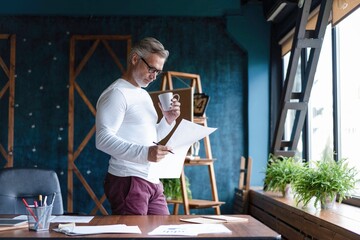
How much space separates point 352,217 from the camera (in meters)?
2.97

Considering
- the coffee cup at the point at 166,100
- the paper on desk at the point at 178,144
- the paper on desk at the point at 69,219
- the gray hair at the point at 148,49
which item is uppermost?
the gray hair at the point at 148,49

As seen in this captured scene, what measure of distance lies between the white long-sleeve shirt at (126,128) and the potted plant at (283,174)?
76.0 inches

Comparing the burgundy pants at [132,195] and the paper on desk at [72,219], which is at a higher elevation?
the burgundy pants at [132,195]

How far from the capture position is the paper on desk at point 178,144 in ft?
7.41

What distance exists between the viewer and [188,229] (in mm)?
1840

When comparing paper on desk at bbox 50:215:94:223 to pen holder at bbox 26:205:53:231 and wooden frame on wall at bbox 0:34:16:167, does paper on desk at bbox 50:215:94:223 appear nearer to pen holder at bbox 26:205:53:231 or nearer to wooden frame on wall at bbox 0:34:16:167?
pen holder at bbox 26:205:53:231

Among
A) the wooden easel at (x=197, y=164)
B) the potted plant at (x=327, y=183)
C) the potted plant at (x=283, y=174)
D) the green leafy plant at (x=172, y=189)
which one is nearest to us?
the potted plant at (x=327, y=183)

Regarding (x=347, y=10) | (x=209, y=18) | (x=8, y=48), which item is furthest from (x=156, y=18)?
(x=347, y=10)

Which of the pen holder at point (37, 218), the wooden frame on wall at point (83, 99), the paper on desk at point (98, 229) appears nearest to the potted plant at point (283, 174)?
the wooden frame on wall at point (83, 99)

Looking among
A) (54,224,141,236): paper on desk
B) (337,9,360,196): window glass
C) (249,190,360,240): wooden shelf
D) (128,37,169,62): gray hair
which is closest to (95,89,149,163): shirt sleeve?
(128,37,169,62): gray hair

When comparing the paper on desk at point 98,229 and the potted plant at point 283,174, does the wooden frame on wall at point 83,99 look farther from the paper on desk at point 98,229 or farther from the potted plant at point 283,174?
the paper on desk at point 98,229

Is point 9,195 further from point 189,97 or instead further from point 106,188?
point 189,97

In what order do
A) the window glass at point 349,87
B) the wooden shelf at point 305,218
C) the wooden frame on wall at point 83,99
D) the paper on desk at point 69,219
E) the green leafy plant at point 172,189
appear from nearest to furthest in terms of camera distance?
the paper on desk at point 69,219 < the wooden shelf at point 305,218 < the window glass at point 349,87 < the green leafy plant at point 172,189 < the wooden frame on wall at point 83,99

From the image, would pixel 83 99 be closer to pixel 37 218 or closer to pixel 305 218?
pixel 305 218
